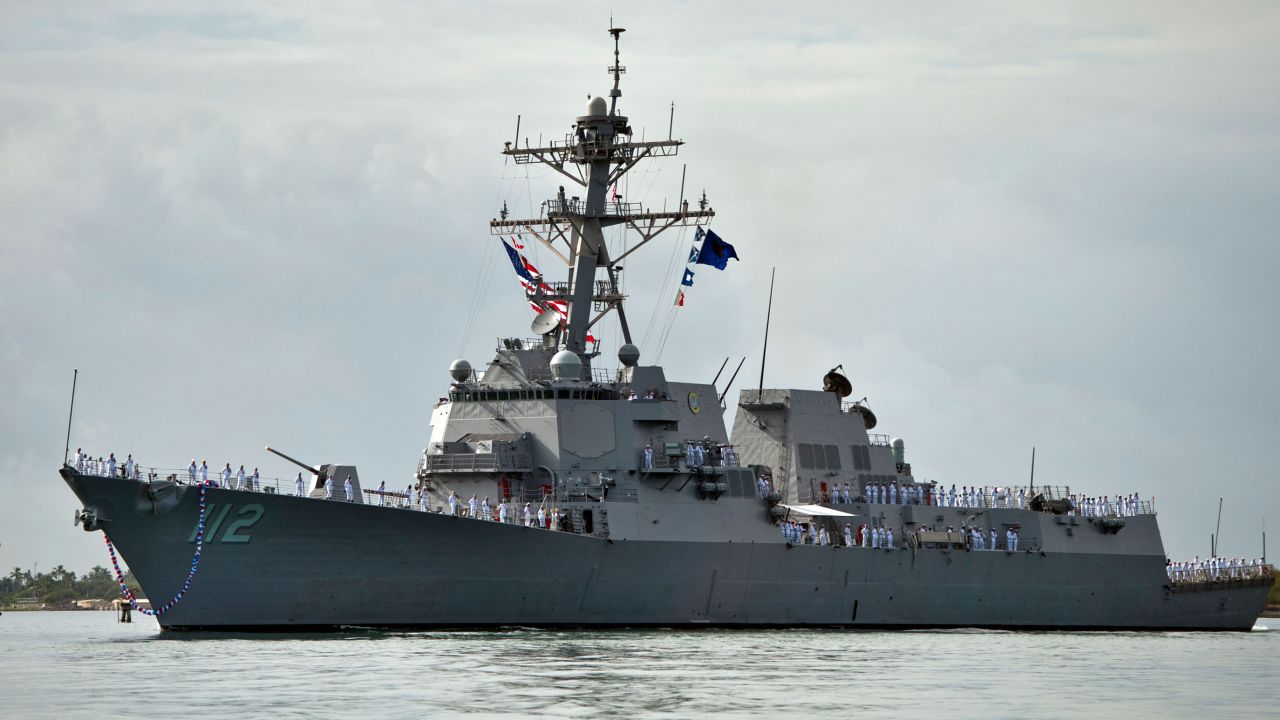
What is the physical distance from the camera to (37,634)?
41469 mm

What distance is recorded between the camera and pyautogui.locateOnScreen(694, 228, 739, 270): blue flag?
3825 centimetres

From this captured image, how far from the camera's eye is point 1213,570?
48.1 m

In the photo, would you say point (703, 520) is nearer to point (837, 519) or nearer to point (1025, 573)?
point (837, 519)

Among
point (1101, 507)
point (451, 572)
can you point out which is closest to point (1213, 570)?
point (1101, 507)

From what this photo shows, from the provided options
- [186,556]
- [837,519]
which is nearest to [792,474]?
[837,519]

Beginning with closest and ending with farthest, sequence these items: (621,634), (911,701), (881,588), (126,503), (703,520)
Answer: (911,701) < (126,503) < (621,634) < (703,520) < (881,588)

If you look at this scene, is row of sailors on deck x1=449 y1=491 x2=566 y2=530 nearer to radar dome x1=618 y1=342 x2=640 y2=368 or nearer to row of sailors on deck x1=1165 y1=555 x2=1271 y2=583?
radar dome x1=618 y1=342 x2=640 y2=368

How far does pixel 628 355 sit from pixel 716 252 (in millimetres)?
3366

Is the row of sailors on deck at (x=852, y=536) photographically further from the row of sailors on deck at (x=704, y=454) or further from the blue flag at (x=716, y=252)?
the blue flag at (x=716, y=252)

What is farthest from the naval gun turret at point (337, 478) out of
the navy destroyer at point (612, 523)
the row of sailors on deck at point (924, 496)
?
the row of sailors on deck at point (924, 496)

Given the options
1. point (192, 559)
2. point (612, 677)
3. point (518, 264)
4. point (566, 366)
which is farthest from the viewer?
point (518, 264)

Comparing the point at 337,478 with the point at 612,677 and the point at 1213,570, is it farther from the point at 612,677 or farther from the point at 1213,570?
the point at 1213,570

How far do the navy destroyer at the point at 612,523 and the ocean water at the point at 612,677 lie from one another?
0.99 metres

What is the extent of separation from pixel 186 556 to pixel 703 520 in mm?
10551
